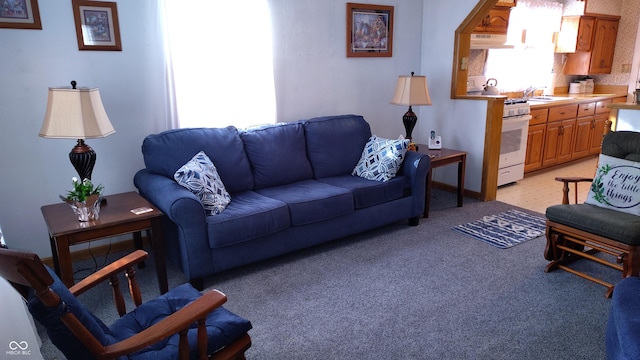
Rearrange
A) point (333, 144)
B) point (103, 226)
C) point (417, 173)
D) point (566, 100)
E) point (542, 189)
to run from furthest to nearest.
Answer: point (566, 100) → point (542, 189) → point (333, 144) → point (417, 173) → point (103, 226)

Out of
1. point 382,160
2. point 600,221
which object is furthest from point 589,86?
point 600,221

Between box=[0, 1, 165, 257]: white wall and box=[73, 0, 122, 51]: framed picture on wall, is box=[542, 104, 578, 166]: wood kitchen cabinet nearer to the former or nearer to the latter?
box=[0, 1, 165, 257]: white wall

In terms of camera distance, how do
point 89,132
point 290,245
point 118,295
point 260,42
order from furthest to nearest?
point 260,42
point 290,245
point 89,132
point 118,295

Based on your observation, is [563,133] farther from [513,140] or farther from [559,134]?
[513,140]

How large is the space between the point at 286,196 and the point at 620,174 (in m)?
2.26

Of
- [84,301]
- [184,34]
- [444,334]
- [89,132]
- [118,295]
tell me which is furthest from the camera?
[184,34]

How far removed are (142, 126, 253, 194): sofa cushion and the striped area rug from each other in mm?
1910

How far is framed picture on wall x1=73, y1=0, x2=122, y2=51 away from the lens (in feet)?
9.66

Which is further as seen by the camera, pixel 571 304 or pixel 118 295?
pixel 571 304

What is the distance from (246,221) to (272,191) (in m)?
0.59

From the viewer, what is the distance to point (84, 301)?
2.66m

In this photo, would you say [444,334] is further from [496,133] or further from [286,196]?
[496,133]

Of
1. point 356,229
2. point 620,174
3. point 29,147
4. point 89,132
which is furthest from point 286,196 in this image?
point 620,174

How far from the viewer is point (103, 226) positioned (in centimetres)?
236
